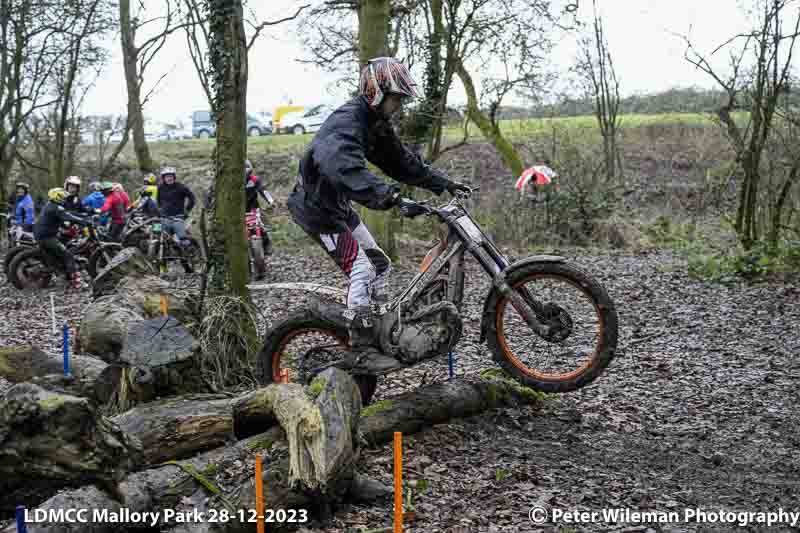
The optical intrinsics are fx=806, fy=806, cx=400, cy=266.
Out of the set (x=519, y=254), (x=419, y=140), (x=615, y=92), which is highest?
(x=615, y=92)

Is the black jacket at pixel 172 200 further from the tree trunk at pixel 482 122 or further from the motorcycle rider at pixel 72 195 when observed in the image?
the tree trunk at pixel 482 122

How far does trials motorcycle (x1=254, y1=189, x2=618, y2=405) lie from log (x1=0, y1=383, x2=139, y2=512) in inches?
67.7

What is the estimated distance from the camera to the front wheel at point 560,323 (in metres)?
4.98

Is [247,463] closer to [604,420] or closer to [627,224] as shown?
[604,420]

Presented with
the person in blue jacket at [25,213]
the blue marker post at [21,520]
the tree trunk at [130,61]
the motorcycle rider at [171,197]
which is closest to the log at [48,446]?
the blue marker post at [21,520]

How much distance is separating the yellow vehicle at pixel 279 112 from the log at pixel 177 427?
3435 centimetres

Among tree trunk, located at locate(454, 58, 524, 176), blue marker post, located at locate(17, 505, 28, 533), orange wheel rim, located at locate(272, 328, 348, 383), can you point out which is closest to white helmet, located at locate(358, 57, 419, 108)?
orange wheel rim, located at locate(272, 328, 348, 383)

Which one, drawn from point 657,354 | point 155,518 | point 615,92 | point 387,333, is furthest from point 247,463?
point 615,92

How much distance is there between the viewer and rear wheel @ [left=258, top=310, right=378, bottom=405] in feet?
17.9

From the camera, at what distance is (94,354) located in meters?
7.37

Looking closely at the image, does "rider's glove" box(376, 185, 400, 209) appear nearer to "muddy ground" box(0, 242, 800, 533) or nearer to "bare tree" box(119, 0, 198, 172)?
"muddy ground" box(0, 242, 800, 533)

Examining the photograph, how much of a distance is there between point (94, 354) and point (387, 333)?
3529mm

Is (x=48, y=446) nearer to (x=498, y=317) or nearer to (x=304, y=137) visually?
(x=498, y=317)

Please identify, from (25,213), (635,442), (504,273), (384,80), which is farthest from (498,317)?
(25,213)
